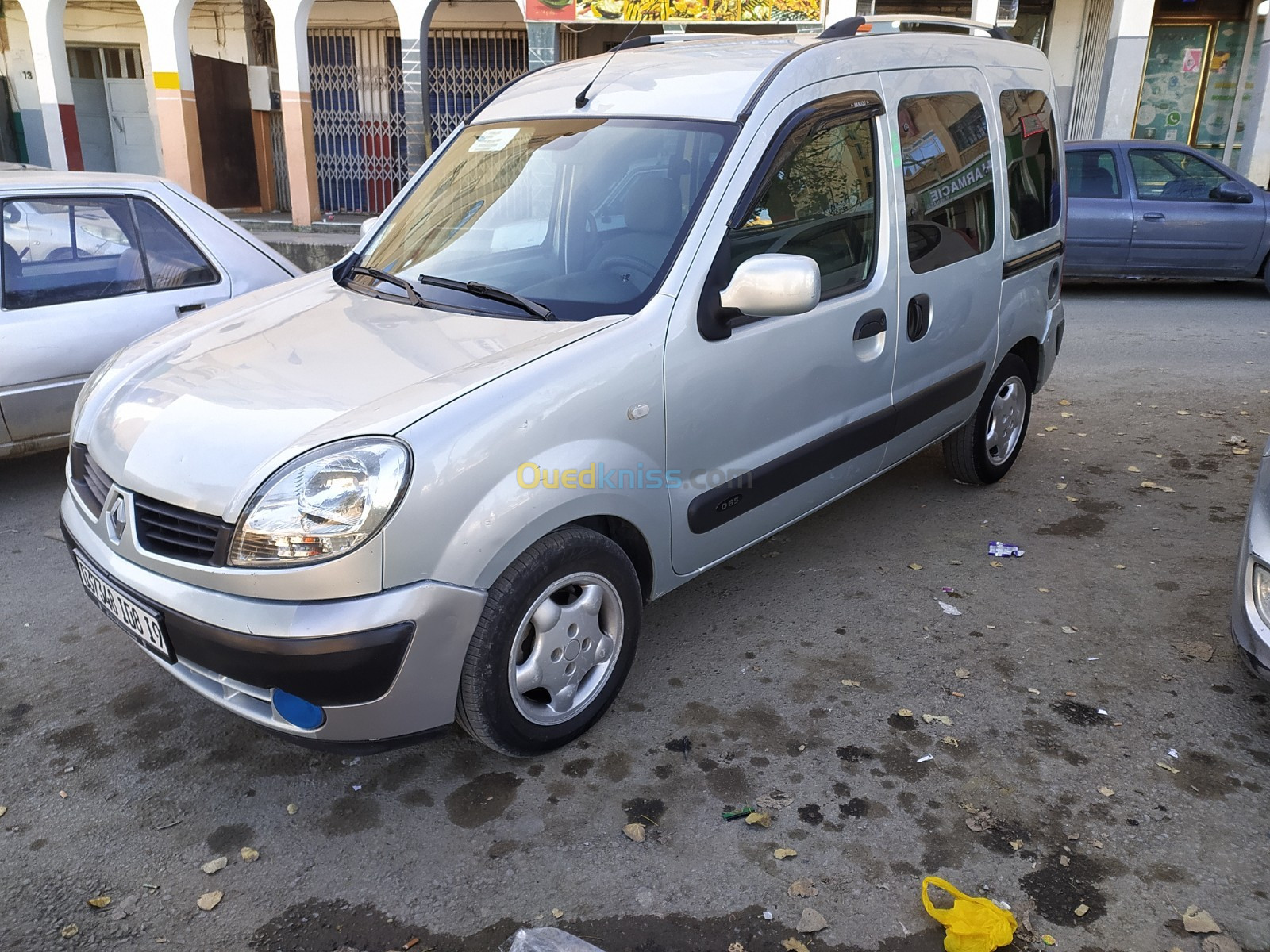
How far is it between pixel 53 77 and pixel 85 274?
12447 millimetres

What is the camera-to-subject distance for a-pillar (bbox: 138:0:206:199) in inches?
539

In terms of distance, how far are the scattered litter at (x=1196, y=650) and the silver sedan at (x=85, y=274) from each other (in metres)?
4.39

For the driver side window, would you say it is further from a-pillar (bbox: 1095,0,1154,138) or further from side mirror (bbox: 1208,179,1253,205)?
a-pillar (bbox: 1095,0,1154,138)

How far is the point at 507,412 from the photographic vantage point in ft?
8.13

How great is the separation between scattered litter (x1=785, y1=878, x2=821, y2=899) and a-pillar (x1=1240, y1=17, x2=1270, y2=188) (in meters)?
13.6

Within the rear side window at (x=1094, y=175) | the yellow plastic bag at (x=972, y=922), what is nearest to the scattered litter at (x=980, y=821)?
the yellow plastic bag at (x=972, y=922)

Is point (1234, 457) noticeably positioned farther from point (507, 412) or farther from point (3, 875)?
point (3, 875)

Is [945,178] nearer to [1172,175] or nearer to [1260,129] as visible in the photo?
[1172,175]

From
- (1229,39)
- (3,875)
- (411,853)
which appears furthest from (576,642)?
(1229,39)

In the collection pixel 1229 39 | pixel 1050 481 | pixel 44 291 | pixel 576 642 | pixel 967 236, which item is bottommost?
pixel 1050 481

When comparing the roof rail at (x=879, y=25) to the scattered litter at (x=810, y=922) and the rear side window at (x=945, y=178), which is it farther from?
the scattered litter at (x=810, y=922)

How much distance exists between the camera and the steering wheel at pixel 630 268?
293 cm

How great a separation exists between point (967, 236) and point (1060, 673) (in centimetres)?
183

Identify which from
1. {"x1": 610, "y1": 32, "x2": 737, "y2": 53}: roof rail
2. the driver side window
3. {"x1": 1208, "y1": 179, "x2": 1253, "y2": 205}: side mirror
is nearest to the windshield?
{"x1": 610, "y1": 32, "x2": 737, "y2": 53}: roof rail
